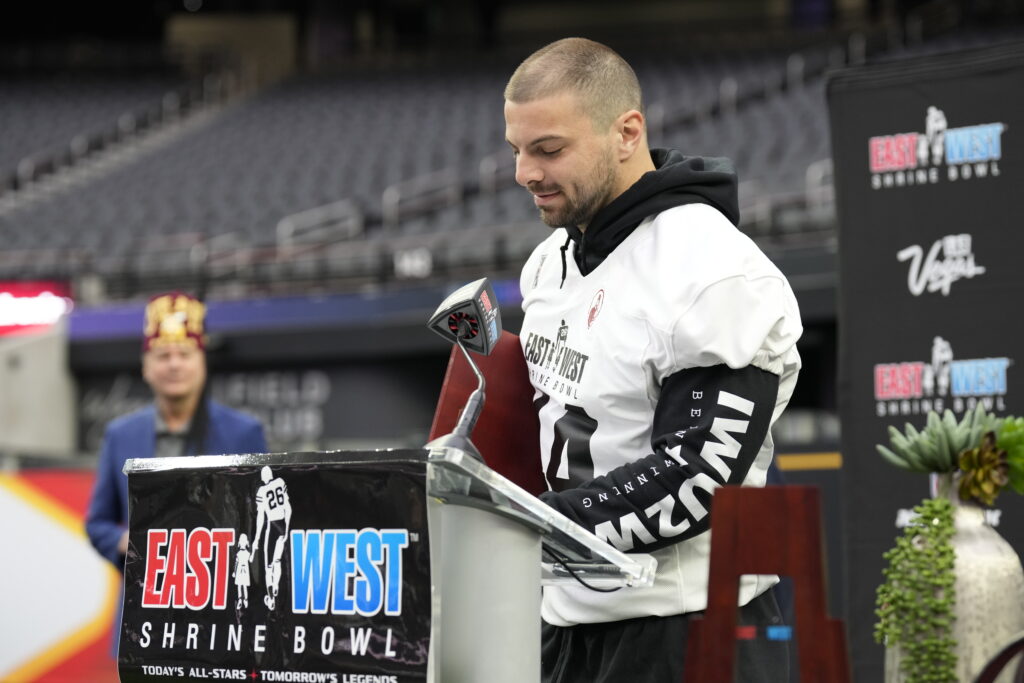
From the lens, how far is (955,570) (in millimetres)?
1635

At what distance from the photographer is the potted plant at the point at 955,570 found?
161 cm

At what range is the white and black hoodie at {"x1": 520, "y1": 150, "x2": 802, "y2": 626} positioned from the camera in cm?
165

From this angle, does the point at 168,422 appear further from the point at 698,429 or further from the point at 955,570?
the point at 955,570

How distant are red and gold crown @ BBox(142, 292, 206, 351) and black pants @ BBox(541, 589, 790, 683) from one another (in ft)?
6.33

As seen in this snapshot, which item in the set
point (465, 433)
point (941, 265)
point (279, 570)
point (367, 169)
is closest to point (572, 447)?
point (465, 433)

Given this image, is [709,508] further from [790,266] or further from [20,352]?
[20,352]

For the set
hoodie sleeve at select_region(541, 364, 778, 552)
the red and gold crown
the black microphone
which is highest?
the red and gold crown

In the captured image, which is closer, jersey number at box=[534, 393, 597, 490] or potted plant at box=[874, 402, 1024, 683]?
potted plant at box=[874, 402, 1024, 683]

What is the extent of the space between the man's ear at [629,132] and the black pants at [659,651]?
2.15 feet

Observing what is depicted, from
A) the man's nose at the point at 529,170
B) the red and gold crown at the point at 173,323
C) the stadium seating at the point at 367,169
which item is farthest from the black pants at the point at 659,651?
the stadium seating at the point at 367,169

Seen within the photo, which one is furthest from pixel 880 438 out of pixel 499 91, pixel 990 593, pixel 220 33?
pixel 220 33

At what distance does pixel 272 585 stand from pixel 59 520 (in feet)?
12.9

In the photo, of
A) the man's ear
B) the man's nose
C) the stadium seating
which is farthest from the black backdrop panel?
the stadium seating

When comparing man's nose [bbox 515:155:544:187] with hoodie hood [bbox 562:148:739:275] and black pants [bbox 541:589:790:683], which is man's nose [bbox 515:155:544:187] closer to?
hoodie hood [bbox 562:148:739:275]
